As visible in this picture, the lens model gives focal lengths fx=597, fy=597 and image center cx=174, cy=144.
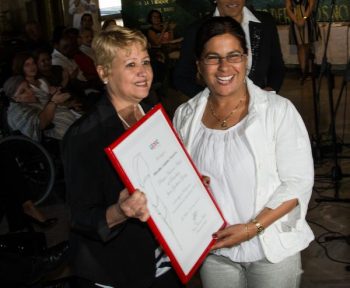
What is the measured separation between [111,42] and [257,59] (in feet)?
4.88

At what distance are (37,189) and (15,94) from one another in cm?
86

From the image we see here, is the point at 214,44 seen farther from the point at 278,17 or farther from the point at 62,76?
the point at 278,17

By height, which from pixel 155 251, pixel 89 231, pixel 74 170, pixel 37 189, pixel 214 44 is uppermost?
pixel 214 44

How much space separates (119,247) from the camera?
6.19 ft

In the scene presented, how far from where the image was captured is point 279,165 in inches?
74.8

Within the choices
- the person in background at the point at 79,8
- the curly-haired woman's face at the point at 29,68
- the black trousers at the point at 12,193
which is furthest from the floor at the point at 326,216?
the person in background at the point at 79,8

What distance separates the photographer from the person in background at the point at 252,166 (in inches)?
74.4

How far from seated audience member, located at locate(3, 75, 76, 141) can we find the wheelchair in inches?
4.8

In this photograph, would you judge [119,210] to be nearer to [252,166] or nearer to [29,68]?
[252,166]

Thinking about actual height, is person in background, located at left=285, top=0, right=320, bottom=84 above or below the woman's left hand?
below

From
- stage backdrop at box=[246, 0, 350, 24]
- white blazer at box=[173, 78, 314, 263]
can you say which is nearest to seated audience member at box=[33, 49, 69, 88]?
white blazer at box=[173, 78, 314, 263]

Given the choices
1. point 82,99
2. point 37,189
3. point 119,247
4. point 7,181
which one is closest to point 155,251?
point 119,247

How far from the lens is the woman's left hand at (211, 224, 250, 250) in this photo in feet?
6.21

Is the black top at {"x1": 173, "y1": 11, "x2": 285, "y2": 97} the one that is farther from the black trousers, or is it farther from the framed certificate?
the black trousers
